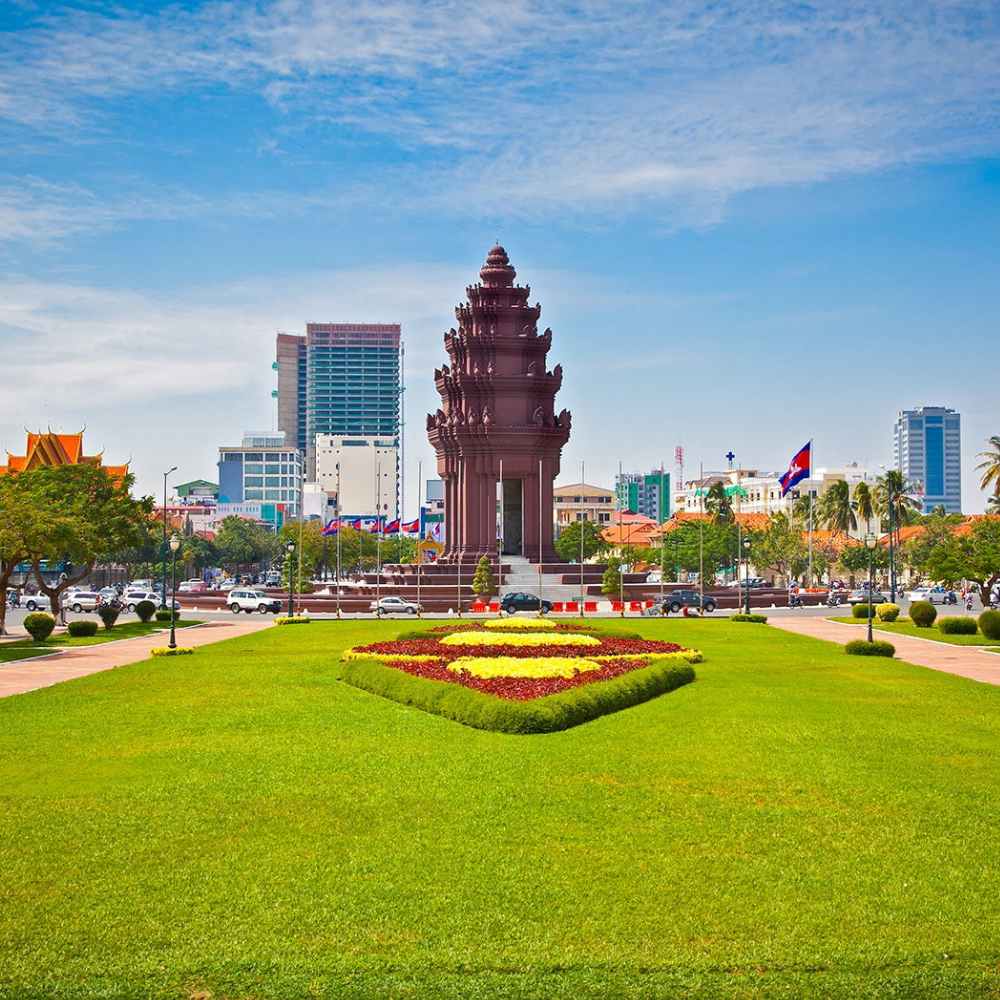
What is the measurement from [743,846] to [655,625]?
44.2m

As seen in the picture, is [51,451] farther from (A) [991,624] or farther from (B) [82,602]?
(A) [991,624]

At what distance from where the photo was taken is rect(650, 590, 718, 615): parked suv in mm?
Answer: 73106

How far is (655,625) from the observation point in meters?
58.2

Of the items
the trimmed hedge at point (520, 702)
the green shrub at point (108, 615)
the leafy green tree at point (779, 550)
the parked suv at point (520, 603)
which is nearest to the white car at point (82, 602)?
the green shrub at point (108, 615)

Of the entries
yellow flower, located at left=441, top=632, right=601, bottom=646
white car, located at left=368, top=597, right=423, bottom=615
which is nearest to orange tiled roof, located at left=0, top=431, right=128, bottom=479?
white car, located at left=368, top=597, right=423, bottom=615

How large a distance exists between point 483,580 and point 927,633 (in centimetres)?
2975

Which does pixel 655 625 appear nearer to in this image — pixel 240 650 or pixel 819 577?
pixel 240 650

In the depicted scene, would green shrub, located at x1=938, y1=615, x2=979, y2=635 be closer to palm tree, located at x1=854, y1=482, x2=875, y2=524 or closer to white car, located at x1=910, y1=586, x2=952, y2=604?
white car, located at x1=910, y1=586, x2=952, y2=604

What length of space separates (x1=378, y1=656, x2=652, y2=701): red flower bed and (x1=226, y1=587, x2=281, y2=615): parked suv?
47.4m

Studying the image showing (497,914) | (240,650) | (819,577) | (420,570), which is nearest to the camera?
(497,914)

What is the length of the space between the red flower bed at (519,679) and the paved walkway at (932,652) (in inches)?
382

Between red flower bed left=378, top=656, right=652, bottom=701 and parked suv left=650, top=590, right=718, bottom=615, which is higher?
red flower bed left=378, top=656, right=652, bottom=701

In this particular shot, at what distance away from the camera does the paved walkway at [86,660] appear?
32.4 meters

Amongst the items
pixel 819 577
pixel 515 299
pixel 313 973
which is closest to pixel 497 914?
pixel 313 973
